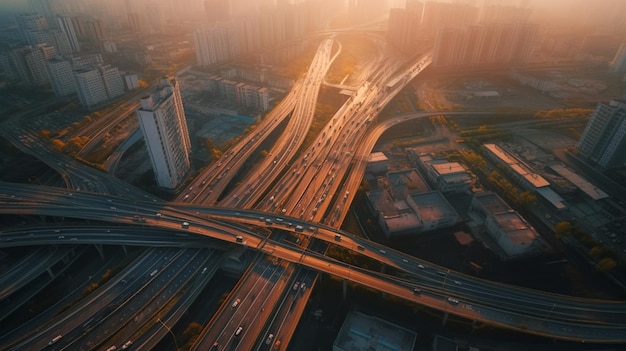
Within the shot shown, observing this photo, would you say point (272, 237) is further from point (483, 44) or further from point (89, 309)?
point (483, 44)

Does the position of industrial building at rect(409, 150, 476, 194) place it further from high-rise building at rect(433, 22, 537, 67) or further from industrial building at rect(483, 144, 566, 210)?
high-rise building at rect(433, 22, 537, 67)

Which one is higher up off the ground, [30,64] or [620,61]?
[30,64]

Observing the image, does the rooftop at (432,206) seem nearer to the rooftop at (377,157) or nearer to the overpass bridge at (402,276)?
the overpass bridge at (402,276)

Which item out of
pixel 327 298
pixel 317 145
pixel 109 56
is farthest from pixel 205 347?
pixel 109 56

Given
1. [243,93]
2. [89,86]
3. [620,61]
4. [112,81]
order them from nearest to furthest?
[89,86], [243,93], [112,81], [620,61]

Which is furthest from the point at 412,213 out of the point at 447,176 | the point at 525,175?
the point at 525,175

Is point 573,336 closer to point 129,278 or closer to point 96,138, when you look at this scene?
point 129,278
